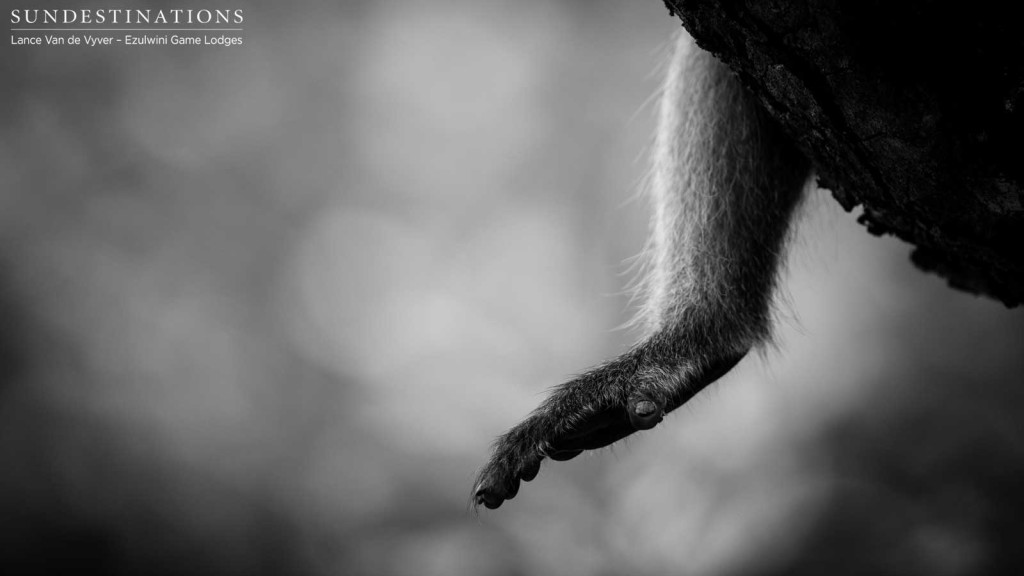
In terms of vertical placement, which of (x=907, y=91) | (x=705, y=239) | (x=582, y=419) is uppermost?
(x=907, y=91)

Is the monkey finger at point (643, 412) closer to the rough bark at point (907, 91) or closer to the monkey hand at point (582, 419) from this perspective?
the monkey hand at point (582, 419)

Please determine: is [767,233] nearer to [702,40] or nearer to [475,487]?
[702,40]

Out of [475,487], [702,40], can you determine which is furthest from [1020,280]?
[475,487]

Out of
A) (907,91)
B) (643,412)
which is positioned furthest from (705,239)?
(907,91)

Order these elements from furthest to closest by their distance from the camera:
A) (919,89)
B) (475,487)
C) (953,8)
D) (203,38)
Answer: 1. (203,38)
2. (475,487)
3. (919,89)
4. (953,8)

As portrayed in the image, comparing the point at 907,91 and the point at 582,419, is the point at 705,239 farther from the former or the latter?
the point at 907,91

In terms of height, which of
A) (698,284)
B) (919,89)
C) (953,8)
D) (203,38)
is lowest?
(698,284)

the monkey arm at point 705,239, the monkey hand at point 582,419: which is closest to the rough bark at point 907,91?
the monkey arm at point 705,239
